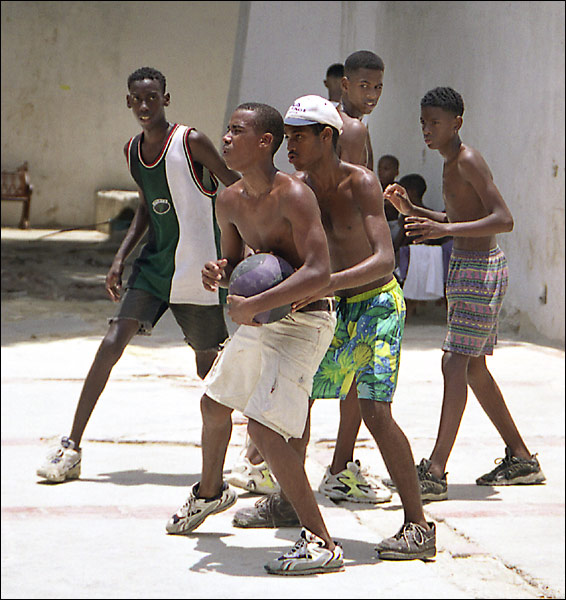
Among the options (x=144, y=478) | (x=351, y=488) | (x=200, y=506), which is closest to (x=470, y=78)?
(x=200, y=506)

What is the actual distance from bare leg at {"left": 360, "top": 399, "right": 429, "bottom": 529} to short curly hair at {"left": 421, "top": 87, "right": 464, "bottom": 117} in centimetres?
170

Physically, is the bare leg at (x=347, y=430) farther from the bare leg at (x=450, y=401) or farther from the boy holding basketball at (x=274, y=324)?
the boy holding basketball at (x=274, y=324)

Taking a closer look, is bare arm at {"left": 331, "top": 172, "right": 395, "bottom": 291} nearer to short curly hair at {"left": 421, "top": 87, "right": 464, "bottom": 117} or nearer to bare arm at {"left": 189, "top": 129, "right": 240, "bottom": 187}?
A: bare arm at {"left": 189, "top": 129, "right": 240, "bottom": 187}

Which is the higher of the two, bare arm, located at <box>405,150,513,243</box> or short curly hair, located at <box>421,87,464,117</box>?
short curly hair, located at <box>421,87,464,117</box>

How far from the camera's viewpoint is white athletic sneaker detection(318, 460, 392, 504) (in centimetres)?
616

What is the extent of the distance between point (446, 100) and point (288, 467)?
1462 mm

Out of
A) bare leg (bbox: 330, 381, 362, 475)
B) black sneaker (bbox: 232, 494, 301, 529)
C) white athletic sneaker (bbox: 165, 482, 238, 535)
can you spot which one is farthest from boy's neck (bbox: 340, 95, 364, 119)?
bare leg (bbox: 330, 381, 362, 475)

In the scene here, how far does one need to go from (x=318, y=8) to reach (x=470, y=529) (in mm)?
3818

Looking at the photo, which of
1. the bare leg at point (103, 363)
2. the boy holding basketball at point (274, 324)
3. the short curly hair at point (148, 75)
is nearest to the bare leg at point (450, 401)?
the boy holding basketball at point (274, 324)

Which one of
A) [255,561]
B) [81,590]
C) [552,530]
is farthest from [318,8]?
[552,530]

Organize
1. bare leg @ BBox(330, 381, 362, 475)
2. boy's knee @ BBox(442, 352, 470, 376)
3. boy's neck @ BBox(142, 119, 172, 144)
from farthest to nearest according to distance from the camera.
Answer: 1. bare leg @ BBox(330, 381, 362, 475)
2. boy's knee @ BBox(442, 352, 470, 376)
3. boy's neck @ BBox(142, 119, 172, 144)

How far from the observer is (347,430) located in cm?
576

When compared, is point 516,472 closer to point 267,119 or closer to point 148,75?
point 267,119

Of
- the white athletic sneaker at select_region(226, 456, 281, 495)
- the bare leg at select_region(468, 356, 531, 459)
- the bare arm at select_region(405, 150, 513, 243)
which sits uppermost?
the bare arm at select_region(405, 150, 513, 243)
